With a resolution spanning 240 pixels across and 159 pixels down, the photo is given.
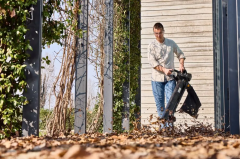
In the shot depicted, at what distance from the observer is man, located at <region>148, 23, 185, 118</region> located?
5.23 metres

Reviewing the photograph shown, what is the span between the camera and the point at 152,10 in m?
8.30

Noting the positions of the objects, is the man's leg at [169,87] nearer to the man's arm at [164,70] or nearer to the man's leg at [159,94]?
the man's leg at [159,94]

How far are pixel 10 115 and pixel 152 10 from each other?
5660 millimetres

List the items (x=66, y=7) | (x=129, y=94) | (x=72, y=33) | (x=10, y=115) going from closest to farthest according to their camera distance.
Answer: (x=10, y=115) → (x=66, y=7) → (x=72, y=33) → (x=129, y=94)

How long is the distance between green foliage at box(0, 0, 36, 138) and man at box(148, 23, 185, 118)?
2.23 meters

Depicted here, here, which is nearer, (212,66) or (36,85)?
(36,85)

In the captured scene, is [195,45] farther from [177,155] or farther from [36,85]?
[177,155]

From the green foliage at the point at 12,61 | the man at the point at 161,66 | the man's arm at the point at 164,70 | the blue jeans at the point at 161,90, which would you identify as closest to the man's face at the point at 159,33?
the man at the point at 161,66

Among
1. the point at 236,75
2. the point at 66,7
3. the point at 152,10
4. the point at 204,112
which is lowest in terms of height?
the point at 204,112

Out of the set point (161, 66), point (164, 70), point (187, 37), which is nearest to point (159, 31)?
point (161, 66)

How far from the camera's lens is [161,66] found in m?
5.20

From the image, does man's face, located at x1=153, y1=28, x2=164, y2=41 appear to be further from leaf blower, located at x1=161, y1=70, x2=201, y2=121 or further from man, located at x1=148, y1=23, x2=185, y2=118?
leaf blower, located at x1=161, y1=70, x2=201, y2=121

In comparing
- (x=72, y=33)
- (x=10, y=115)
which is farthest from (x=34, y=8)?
(x=72, y=33)

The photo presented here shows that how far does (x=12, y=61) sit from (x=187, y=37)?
17.8 feet
